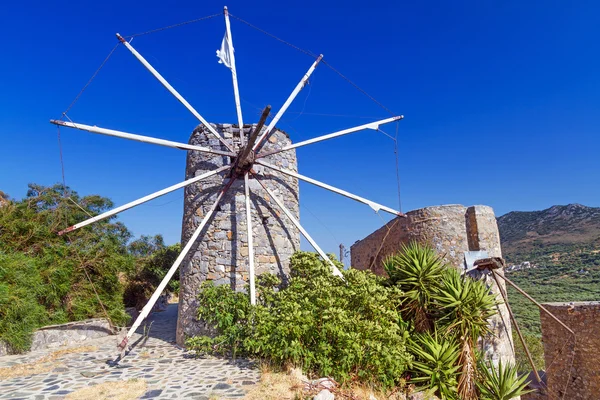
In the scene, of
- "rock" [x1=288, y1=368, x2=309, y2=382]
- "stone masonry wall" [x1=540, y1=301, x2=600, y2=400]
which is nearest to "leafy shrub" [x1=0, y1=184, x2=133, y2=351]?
"rock" [x1=288, y1=368, x2=309, y2=382]

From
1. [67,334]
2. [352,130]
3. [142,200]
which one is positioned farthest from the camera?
[352,130]

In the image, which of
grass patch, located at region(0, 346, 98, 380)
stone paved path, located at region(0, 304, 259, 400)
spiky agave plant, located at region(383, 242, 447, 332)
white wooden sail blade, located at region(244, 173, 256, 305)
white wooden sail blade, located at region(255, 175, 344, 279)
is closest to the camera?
stone paved path, located at region(0, 304, 259, 400)

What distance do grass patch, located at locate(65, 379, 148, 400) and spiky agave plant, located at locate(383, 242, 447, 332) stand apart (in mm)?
4873

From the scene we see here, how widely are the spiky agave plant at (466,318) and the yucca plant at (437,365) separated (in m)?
0.15

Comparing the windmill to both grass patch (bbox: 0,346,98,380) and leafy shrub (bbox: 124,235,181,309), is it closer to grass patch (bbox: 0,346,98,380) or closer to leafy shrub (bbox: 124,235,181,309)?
grass patch (bbox: 0,346,98,380)

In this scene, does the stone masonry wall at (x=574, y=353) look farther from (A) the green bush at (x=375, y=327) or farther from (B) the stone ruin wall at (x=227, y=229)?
(B) the stone ruin wall at (x=227, y=229)

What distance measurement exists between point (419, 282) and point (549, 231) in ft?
132

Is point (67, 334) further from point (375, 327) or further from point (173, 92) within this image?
point (375, 327)

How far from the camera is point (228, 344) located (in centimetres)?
657

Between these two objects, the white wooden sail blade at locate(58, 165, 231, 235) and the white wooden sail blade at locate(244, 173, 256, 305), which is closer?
the white wooden sail blade at locate(58, 165, 231, 235)

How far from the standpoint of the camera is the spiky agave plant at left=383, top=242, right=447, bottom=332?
21.2ft

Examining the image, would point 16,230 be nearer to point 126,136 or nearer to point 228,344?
point 126,136

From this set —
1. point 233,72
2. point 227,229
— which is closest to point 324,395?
point 227,229

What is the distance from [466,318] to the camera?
5887 mm
